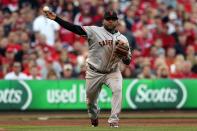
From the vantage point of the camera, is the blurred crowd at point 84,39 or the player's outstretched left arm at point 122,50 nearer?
the player's outstretched left arm at point 122,50

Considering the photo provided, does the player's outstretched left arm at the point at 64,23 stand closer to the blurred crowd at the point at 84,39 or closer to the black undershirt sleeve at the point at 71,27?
the black undershirt sleeve at the point at 71,27

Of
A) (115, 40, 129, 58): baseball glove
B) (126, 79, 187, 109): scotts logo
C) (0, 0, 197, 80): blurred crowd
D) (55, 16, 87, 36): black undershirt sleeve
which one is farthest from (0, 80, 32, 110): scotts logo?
(115, 40, 129, 58): baseball glove

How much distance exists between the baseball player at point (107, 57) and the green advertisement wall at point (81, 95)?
20.8 feet

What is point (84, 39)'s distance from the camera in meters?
22.0

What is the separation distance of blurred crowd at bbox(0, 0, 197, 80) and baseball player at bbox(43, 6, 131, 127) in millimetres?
6560

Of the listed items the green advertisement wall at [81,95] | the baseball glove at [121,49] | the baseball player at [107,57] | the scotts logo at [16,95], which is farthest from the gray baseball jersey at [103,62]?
the scotts logo at [16,95]

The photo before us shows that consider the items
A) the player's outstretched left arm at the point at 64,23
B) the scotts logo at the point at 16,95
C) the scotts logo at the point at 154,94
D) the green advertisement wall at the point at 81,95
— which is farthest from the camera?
the scotts logo at the point at 154,94

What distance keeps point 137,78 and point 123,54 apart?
7356 mm

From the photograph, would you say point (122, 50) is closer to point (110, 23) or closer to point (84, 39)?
point (110, 23)

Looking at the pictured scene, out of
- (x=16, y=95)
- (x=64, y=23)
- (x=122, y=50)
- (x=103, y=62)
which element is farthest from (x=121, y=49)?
(x=16, y=95)

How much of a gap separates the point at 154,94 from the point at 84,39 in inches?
140

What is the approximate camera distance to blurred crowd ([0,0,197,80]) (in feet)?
66.1

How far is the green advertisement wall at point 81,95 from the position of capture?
19297mm

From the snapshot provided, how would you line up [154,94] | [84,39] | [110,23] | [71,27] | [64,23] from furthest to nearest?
1. [84,39]
2. [154,94]
3. [110,23]
4. [71,27]
5. [64,23]
